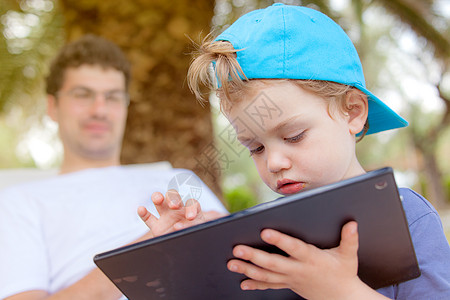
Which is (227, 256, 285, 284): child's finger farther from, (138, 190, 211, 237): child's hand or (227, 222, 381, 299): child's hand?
(138, 190, 211, 237): child's hand

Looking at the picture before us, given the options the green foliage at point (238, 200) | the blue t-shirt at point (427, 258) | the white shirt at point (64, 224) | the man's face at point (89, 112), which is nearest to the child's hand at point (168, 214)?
the white shirt at point (64, 224)

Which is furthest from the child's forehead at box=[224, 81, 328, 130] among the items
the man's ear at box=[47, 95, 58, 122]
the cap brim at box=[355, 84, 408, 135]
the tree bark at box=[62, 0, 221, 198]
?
the tree bark at box=[62, 0, 221, 198]

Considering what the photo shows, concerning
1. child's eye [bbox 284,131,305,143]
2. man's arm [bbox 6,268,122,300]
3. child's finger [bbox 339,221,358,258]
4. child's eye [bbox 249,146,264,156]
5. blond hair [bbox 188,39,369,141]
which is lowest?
man's arm [bbox 6,268,122,300]

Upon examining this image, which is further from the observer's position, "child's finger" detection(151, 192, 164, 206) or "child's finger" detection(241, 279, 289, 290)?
"child's finger" detection(151, 192, 164, 206)

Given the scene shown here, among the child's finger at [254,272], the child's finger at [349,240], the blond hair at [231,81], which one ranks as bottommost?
the child's finger at [254,272]

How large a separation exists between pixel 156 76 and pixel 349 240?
104 inches

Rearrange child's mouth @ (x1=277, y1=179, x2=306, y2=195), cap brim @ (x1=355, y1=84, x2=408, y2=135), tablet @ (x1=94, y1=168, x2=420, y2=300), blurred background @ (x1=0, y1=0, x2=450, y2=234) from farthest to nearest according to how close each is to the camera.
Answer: blurred background @ (x1=0, y1=0, x2=450, y2=234) → cap brim @ (x1=355, y1=84, x2=408, y2=135) → child's mouth @ (x1=277, y1=179, x2=306, y2=195) → tablet @ (x1=94, y1=168, x2=420, y2=300)

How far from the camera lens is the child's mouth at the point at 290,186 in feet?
3.96

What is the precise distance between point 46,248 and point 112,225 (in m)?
0.28

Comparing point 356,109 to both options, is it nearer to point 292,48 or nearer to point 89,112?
point 292,48

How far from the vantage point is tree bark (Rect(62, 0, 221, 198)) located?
326 centimetres

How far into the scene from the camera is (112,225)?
1946mm

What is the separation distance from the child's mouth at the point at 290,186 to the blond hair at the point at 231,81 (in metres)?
0.22

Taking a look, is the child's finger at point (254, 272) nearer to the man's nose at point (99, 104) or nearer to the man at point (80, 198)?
the man at point (80, 198)
